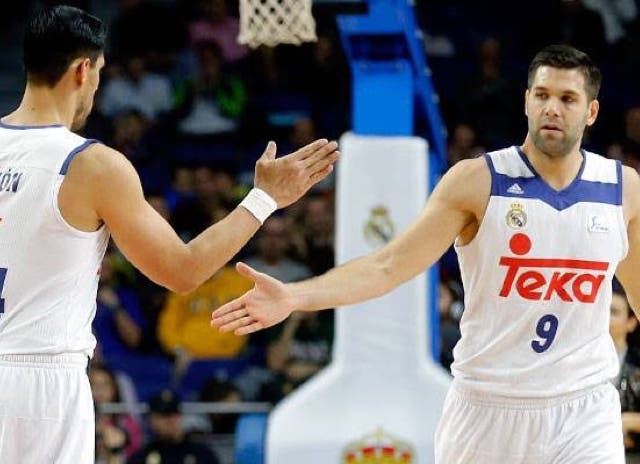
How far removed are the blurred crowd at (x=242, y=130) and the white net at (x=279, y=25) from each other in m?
3.60

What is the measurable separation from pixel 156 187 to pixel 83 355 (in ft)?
32.1

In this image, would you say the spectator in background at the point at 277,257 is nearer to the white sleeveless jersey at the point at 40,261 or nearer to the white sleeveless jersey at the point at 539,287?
the white sleeveless jersey at the point at 539,287

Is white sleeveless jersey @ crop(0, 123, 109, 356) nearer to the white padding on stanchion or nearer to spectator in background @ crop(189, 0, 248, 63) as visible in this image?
the white padding on stanchion

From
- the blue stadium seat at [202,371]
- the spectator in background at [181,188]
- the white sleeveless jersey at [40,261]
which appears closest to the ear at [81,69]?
the white sleeveless jersey at [40,261]

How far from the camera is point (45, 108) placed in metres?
4.48

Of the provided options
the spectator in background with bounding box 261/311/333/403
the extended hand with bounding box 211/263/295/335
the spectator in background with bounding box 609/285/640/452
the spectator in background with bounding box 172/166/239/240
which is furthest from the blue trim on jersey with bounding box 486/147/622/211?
the spectator in background with bounding box 172/166/239/240

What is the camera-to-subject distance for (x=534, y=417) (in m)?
5.20

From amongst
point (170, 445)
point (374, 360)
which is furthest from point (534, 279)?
point (170, 445)

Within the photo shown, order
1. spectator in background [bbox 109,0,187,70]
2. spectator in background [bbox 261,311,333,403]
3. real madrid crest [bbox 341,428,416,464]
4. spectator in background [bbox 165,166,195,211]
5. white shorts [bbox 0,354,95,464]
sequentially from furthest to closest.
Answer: spectator in background [bbox 109,0,187,70], spectator in background [bbox 165,166,195,211], spectator in background [bbox 261,311,333,403], real madrid crest [bbox 341,428,416,464], white shorts [bbox 0,354,95,464]

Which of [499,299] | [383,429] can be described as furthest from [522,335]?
[383,429]

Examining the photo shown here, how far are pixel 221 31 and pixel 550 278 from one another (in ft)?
33.6

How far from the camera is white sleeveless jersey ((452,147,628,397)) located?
5191 mm

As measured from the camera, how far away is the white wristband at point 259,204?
4.64 meters

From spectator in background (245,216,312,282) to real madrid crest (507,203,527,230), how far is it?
7.12 meters
